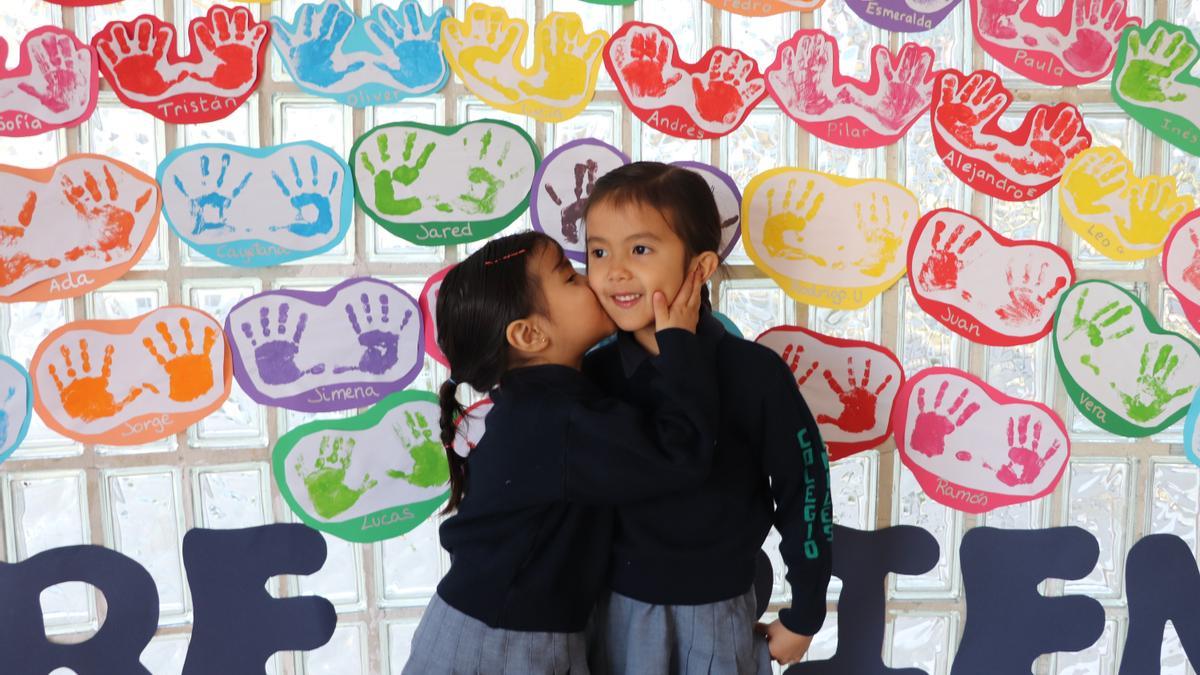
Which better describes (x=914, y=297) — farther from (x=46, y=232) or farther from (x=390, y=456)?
(x=46, y=232)

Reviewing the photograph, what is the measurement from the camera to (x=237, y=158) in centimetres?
131

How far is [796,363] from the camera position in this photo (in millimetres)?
1378

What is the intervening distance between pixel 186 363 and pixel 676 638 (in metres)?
0.83

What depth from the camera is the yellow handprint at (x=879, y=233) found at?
4.45ft

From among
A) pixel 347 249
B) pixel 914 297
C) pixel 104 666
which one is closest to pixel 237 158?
pixel 347 249

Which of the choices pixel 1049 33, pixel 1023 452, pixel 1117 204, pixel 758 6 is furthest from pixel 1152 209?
pixel 758 6

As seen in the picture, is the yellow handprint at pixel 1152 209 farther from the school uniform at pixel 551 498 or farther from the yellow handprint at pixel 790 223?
the school uniform at pixel 551 498

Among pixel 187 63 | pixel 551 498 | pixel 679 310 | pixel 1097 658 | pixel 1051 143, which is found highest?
pixel 187 63

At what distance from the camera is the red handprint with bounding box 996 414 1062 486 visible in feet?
4.59

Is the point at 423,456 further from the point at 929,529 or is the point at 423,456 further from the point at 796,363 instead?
the point at 929,529

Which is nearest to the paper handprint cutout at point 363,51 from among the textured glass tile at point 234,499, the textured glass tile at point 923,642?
the textured glass tile at point 234,499

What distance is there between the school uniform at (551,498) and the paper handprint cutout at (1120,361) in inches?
27.2

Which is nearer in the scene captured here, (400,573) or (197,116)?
(197,116)

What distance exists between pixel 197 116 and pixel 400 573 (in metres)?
0.77
